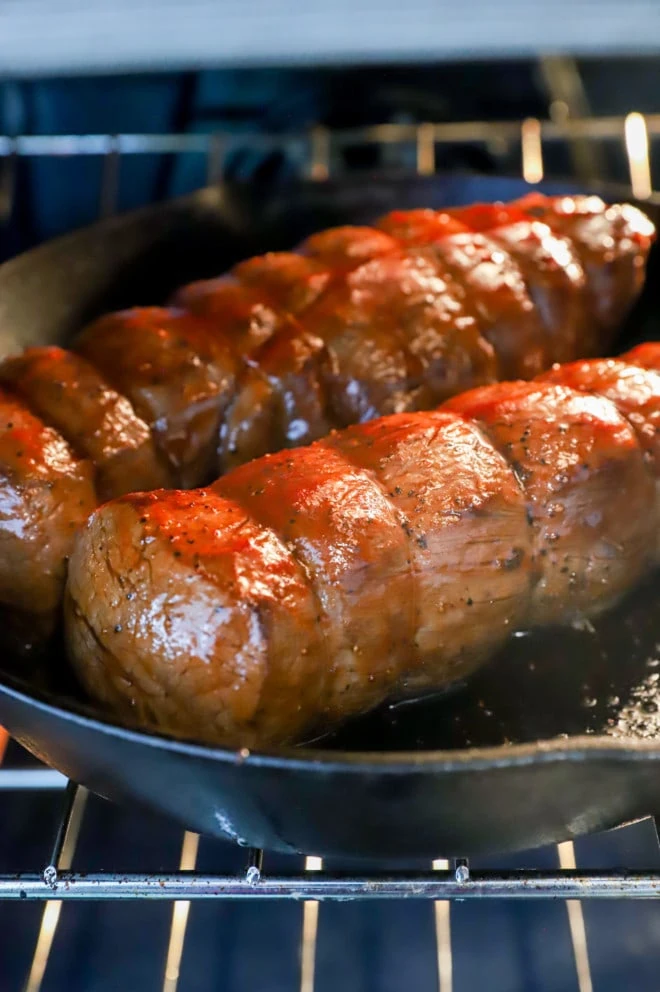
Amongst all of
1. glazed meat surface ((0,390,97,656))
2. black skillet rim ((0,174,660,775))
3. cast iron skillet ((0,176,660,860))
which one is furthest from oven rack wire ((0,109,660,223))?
black skillet rim ((0,174,660,775))

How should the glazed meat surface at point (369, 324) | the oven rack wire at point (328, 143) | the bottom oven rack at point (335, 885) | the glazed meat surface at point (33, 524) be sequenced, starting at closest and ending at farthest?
the bottom oven rack at point (335, 885), the glazed meat surface at point (33, 524), the glazed meat surface at point (369, 324), the oven rack wire at point (328, 143)

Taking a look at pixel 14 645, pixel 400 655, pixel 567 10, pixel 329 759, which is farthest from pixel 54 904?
pixel 567 10

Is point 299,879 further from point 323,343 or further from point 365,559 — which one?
point 323,343

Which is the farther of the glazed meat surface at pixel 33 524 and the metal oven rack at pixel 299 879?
the glazed meat surface at pixel 33 524

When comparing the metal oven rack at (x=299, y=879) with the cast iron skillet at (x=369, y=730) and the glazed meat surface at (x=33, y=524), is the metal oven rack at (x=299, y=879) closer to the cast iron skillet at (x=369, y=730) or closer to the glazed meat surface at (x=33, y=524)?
the cast iron skillet at (x=369, y=730)

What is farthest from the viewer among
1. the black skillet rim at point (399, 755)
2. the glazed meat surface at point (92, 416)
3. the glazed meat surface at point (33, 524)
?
the glazed meat surface at point (92, 416)

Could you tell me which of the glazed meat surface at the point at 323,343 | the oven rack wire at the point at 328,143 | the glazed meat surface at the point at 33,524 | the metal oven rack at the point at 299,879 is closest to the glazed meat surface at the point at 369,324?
the glazed meat surface at the point at 323,343

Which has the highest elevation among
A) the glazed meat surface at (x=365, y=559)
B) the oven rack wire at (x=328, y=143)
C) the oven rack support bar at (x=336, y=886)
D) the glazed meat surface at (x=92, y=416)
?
the oven rack wire at (x=328, y=143)
